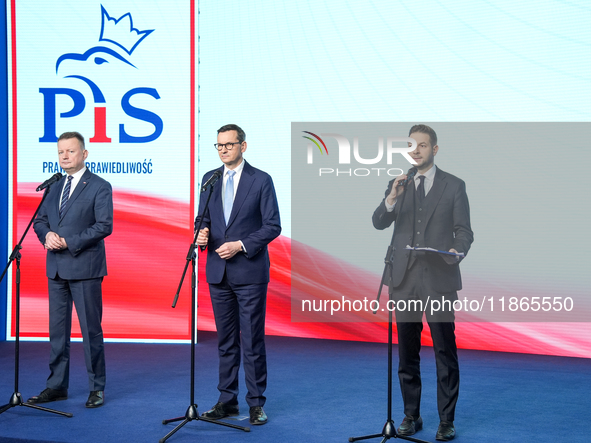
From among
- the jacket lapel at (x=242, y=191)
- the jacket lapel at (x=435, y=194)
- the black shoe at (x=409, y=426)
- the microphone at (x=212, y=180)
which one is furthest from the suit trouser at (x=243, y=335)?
the jacket lapel at (x=435, y=194)

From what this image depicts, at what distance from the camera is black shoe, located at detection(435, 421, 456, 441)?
3.19 meters

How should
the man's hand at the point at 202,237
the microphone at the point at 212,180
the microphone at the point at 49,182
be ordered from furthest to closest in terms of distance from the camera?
the microphone at the point at 49,182
the man's hand at the point at 202,237
the microphone at the point at 212,180

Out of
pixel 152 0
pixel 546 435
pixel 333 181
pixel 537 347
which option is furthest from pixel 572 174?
pixel 152 0

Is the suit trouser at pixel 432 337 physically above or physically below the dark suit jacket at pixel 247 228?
below

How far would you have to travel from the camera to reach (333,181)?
5.54 m

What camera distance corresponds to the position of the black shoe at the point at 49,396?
3.80m

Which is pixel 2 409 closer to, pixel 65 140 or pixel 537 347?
pixel 65 140

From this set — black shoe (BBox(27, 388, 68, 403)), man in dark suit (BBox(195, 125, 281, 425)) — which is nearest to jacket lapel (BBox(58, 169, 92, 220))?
man in dark suit (BBox(195, 125, 281, 425))

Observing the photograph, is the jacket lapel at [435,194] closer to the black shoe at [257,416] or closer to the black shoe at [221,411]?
the black shoe at [257,416]

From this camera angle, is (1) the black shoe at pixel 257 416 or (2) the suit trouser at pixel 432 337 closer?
(2) the suit trouser at pixel 432 337

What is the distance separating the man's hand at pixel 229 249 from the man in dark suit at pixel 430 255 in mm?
718

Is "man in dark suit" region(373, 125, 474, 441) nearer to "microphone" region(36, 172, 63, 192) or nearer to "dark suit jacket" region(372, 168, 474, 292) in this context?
"dark suit jacket" region(372, 168, 474, 292)

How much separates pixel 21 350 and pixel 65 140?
7.69 ft

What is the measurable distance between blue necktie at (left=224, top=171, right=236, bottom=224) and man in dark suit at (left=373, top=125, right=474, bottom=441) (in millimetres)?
814
